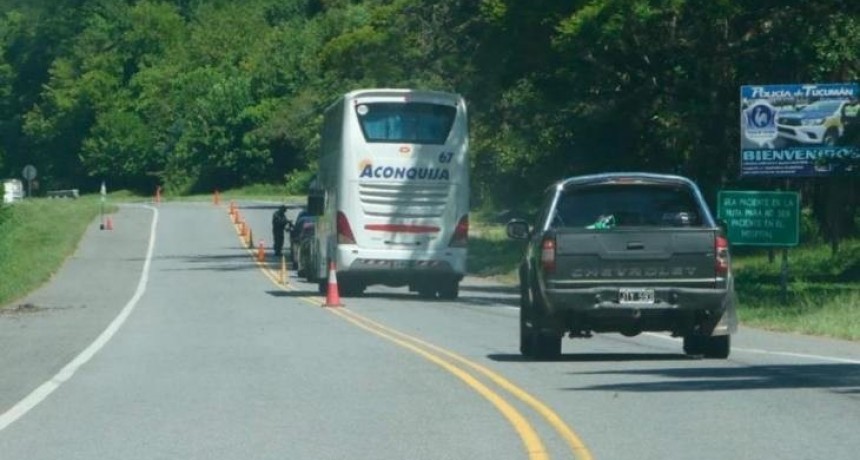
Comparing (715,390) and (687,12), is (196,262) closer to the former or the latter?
(687,12)

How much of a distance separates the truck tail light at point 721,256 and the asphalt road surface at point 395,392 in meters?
0.98

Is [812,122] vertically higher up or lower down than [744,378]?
higher up

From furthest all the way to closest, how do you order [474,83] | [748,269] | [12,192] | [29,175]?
[29,175], [12,192], [474,83], [748,269]

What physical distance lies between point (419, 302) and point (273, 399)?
20.5 meters

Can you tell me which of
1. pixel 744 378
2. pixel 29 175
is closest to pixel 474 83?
pixel 744 378

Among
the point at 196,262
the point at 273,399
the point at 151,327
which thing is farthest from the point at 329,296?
the point at 196,262

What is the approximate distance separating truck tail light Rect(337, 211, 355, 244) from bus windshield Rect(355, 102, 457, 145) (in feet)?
5.51

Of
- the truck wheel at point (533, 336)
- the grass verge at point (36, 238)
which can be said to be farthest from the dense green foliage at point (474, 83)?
the truck wheel at point (533, 336)

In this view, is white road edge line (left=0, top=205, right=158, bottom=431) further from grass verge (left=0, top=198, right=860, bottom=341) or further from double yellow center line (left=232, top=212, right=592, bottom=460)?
grass verge (left=0, top=198, right=860, bottom=341)

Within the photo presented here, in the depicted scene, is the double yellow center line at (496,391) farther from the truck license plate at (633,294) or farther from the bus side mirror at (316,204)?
the bus side mirror at (316,204)

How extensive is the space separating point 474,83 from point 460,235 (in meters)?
15.6

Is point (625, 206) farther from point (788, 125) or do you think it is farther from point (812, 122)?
point (812, 122)

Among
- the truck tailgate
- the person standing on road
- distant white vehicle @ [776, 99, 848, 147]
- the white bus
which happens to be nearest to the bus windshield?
the white bus

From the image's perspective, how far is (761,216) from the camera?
106 feet
